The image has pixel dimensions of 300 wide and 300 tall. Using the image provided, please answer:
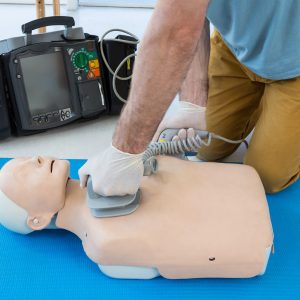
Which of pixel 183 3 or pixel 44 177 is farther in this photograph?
pixel 44 177

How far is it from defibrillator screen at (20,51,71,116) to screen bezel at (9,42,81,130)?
16 millimetres

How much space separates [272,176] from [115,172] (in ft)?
2.20

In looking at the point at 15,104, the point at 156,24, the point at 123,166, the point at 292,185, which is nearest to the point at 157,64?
the point at 156,24

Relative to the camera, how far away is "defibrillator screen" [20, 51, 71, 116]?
193 centimetres

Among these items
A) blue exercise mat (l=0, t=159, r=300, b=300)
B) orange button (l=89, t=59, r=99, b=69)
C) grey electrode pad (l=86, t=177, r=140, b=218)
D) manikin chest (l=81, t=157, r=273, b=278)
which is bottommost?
blue exercise mat (l=0, t=159, r=300, b=300)

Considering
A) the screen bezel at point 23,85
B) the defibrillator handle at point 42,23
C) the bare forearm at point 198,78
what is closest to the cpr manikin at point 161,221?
the bare forearm at point 198,78

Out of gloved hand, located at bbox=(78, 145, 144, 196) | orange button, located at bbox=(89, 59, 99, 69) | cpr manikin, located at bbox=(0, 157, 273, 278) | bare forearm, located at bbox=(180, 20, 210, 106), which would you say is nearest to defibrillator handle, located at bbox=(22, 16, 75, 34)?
orange button, located at bbox=(89, 59, 99, 69)

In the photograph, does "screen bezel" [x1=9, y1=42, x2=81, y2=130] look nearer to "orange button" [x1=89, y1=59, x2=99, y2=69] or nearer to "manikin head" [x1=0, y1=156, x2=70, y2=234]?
"orange button" [x1=89, y1=59, x2=99, y2=69]

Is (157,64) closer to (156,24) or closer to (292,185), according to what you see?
(156,24)

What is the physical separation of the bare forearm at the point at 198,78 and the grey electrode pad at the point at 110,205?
2.03 feet

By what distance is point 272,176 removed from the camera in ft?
5.34

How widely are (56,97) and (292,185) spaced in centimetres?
107

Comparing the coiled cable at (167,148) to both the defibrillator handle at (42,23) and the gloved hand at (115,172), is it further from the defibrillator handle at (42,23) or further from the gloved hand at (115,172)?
the defibrillator handle at (42,23)

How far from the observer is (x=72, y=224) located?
135 cm
